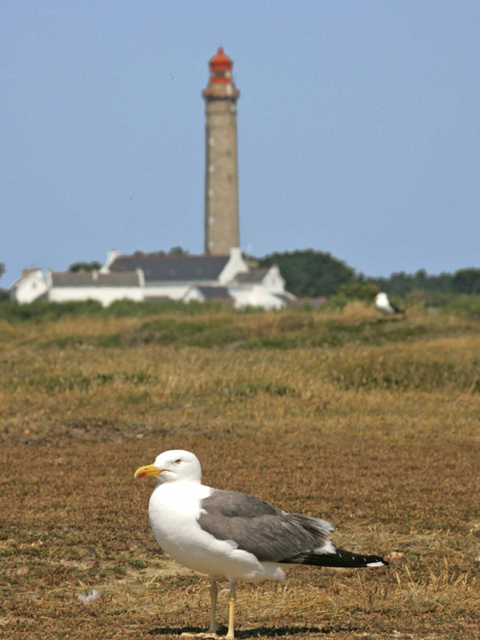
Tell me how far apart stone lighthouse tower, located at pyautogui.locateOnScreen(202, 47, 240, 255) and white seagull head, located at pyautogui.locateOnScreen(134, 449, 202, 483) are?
111 metres

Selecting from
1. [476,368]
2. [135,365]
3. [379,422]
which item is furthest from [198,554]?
[476,368]

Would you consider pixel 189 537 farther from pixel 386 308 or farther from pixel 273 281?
pixel 273 281

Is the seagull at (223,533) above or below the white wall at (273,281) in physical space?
below

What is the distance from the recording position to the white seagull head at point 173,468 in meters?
6.11

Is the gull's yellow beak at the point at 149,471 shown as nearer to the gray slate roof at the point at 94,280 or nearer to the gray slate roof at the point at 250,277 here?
the gray slate roof at the point at 94,280

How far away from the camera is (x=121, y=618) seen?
6.93 meters

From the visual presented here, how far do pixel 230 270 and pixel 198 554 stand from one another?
375ft

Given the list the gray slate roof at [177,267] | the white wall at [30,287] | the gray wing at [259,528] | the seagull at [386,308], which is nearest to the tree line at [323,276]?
the gray slate roof at [177,267]

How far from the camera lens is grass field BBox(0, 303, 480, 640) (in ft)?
23.2

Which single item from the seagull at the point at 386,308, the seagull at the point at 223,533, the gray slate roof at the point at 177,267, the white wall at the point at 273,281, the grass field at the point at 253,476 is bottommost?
the grass field at the point at 253,476

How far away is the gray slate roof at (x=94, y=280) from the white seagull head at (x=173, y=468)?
366 ft

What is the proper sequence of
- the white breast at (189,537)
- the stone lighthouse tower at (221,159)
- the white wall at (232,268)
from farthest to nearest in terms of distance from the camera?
1. the white wall at (232,268)
2. the stone lighthouse tower at (221,159)
3. the white breast at (189,537)

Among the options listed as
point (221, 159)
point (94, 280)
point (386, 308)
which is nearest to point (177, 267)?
point (94, 280)

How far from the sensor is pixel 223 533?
5992 mm
